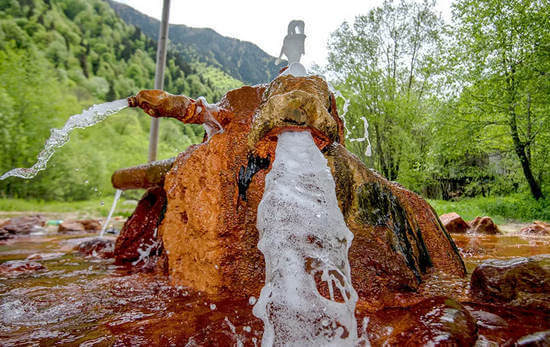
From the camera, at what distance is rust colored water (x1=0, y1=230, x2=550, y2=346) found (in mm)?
1277

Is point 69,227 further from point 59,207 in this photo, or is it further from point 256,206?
point 59,207

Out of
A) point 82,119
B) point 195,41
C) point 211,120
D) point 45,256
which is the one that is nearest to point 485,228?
point 211,120

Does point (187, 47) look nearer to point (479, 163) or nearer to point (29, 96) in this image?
point (29, 96)

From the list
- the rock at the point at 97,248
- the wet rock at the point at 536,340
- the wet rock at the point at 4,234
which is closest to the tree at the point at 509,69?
the wet rock at the point at 536,340

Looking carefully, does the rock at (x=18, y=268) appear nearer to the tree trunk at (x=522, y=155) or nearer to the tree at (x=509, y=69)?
the tree at (x=509, y=69)

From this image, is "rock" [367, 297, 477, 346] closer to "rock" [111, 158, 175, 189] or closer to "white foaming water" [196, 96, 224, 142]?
"white foaming water" [196, 96, 224, 142]

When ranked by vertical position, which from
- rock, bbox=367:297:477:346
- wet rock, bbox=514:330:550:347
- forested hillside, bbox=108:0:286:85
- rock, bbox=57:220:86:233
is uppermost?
forested hillside, bbox=108:0:286:85

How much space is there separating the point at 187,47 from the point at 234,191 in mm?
70192

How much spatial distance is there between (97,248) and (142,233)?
1.22m

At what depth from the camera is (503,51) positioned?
944 cm

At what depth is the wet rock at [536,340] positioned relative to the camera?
1048 millimetres

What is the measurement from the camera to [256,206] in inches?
84.0

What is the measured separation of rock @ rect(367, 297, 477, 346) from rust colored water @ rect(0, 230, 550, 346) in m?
0.08

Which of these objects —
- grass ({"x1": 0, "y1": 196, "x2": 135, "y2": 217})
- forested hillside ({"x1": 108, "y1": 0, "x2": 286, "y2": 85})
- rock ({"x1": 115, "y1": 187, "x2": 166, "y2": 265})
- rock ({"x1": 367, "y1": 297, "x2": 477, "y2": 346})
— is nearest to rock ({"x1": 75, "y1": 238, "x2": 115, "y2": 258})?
rock ({"x1": 115, "y1": 187, "x2": 166, "y2": 265})
